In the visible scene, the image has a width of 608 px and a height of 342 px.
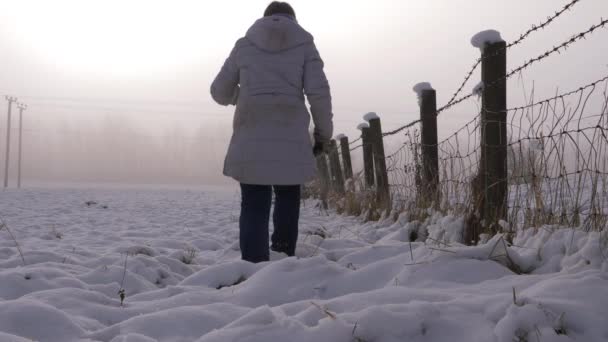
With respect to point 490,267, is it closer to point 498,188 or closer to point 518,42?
point 498,188

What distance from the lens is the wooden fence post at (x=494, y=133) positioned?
2.69 m

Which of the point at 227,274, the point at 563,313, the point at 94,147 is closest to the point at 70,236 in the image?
the point at 227,274

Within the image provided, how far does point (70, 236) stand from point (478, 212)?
3614mm

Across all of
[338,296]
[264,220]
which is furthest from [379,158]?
[338,296]

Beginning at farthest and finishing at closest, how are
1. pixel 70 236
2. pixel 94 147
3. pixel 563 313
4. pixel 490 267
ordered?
pixel 94 147 < pixel 70 236 < pixel 490 267 < pixel 563 313

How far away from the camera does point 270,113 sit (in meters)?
2.76

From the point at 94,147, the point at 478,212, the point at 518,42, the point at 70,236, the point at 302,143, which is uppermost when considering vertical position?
the point at 94,147

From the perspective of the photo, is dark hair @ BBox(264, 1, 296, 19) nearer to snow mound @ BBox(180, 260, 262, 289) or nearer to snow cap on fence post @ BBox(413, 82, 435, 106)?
snow mound @ BBox(180, 260, 262, 289)

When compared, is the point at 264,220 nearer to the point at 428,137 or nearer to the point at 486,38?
Result: the point at 486,38

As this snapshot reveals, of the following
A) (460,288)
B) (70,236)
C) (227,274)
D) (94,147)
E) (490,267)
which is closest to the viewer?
(460,288)

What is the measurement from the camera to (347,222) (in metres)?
5.52

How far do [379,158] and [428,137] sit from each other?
1596 mm

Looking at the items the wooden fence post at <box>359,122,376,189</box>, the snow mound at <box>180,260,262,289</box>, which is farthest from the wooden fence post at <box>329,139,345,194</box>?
the snow mound at <box>180,260,262,289</box>

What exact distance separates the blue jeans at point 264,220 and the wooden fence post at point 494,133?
111 centimetres
